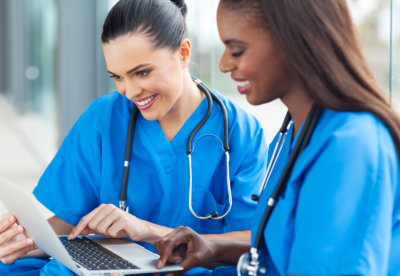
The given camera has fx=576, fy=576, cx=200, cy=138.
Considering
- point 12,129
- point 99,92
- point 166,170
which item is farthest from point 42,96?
point 166,170

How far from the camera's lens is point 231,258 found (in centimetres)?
125

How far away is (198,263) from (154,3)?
0.63 meters

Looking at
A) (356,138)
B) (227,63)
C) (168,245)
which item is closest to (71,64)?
(168,245)

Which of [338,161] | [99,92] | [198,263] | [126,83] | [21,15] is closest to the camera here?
[338,161]

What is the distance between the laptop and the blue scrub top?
0.16 metres

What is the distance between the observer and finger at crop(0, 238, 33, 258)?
126 cm

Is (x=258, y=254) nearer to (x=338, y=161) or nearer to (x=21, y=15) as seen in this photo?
(x=338, y=161)

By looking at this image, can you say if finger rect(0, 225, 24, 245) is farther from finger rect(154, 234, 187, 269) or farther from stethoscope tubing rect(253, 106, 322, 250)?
stethoscope tubing rect(253, 106, 322, 250)

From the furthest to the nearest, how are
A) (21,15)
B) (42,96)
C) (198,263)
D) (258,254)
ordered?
(21,15)
(42,96)
(198,263)
(258,254)

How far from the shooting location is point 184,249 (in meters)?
1.19

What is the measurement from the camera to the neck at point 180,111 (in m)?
1.49

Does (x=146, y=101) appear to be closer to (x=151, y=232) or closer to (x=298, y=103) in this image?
(x=151, y=232)

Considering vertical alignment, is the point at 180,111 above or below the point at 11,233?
above

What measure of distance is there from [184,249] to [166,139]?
0.37 metres
